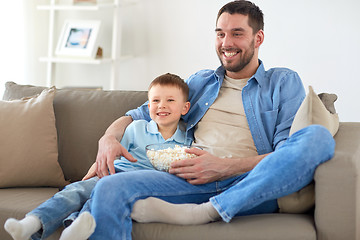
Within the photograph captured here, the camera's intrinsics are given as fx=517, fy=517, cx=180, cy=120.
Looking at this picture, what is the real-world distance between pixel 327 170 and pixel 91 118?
120 centimetres

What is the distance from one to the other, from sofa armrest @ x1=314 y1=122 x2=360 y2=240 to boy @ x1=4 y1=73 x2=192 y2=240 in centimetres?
67

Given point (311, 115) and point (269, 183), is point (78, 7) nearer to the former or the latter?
point (311, 115)

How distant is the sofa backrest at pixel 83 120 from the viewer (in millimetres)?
2391

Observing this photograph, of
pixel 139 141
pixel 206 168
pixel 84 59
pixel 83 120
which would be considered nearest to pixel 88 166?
pixel 83 120

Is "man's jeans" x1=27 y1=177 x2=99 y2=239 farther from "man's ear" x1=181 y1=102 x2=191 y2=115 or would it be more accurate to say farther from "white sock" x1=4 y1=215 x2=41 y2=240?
"man's ear" x1=181 y1=102 x2=191 y2=115

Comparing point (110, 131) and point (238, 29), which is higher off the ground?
point (238, 29)

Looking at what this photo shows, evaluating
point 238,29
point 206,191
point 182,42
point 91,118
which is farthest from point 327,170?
point 182,42

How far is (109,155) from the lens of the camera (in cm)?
195

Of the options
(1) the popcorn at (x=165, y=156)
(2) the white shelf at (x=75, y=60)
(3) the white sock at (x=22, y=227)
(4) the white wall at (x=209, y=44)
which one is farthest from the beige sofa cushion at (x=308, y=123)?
(2) the white shelf at (x=75, y=60)

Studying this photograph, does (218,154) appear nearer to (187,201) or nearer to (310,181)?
(187,201)

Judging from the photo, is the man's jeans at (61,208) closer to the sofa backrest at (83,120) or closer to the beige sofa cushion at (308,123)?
the sofa backrest at (83,120)

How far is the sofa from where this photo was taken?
1.63 meters

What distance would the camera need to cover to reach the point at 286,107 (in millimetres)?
2051

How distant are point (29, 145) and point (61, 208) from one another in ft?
1.97
